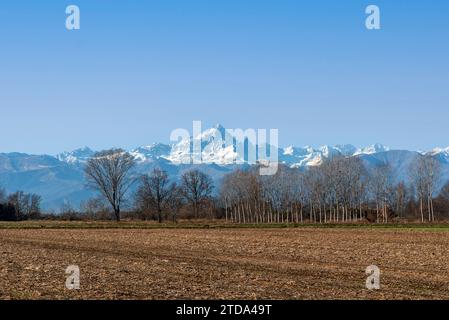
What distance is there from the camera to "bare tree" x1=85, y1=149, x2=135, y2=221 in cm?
15375

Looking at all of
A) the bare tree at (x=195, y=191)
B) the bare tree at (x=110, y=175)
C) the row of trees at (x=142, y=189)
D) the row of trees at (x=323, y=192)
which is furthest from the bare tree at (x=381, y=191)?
the bare tree at (x=110, y=175)

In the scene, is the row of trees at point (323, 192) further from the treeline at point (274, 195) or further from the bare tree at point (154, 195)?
the bare tree at point (154, 195)

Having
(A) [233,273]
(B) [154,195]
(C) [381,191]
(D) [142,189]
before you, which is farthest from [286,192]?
(A) [233,273]

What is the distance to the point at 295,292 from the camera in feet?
65.7

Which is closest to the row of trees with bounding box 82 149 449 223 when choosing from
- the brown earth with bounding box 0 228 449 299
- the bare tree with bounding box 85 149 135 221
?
the bare tree with bounding box 85 149 135 221

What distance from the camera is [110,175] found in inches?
6294

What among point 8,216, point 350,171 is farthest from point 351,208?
point 8,216

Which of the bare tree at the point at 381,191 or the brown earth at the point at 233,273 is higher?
the bare tree at the point at 381,191

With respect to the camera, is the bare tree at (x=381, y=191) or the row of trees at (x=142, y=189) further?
the row of trees at (x=142, y=189)

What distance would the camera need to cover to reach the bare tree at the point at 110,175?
154 m

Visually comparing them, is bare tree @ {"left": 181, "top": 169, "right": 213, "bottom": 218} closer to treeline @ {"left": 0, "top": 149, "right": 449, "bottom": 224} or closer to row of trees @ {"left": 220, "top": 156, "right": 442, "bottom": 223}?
treeline @ {"left": 0, "top": 149, "right": 449, "bottom": 224}
